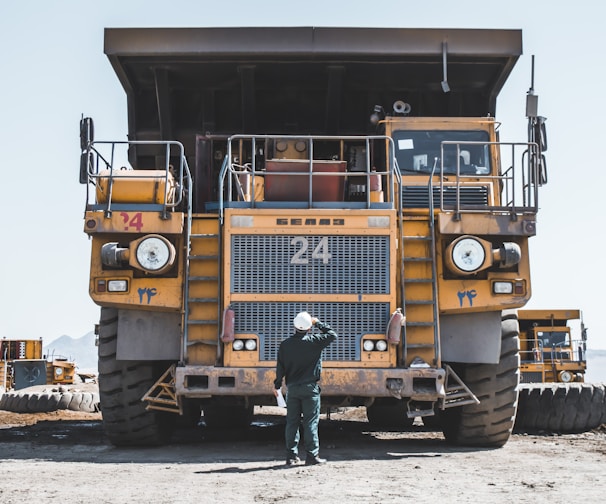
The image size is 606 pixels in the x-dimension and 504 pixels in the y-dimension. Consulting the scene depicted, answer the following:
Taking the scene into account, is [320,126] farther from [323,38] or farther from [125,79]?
[125,79]

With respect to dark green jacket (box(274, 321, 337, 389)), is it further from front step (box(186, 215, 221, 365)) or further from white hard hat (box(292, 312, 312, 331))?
front step (box(186, 215, 221, 365))

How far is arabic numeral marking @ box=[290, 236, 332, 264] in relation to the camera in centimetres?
934

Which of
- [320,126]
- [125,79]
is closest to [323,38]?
[320,126]

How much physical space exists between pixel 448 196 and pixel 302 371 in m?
3.02

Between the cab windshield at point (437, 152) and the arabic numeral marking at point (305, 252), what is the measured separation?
6.12 feet

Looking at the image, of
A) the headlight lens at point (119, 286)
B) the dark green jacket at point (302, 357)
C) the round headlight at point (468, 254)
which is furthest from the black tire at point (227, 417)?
the round headlight at point (468, 254)

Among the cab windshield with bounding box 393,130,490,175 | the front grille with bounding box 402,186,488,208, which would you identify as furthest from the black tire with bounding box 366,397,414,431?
the cab windshield with bounding box 393,130,490,175

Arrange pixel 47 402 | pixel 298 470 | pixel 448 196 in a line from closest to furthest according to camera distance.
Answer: pixel 298 470 → pixel 448 196 → pixel 47 402

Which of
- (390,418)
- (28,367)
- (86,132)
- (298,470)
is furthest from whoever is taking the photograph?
(28,367)

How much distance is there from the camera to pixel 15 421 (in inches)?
594

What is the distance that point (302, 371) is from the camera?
28.4 ft

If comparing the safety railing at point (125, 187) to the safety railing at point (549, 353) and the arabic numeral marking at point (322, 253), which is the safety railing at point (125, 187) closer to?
the arabic numeral marking at point (322, 253)

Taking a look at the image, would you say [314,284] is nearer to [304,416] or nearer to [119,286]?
[304,416]

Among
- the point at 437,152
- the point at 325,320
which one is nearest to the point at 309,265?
the point at 325,320
